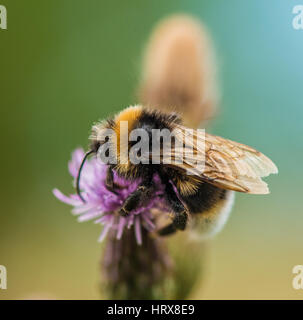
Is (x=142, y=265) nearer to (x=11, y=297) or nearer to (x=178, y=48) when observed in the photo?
(x=11, y=297)

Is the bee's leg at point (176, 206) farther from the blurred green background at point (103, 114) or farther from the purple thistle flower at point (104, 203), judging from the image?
the blurred green background at point (103, 114)

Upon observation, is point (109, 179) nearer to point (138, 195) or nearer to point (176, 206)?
point (138, 195)

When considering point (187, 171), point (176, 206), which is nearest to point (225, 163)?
point (187, 171)

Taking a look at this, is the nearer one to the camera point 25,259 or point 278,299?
point 278,299

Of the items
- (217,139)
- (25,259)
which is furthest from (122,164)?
(25,259)

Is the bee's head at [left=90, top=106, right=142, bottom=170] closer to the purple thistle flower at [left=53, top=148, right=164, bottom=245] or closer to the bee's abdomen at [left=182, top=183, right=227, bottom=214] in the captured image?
the purple thistle flower at [left=53, top=148, right=164, bottom=245]
